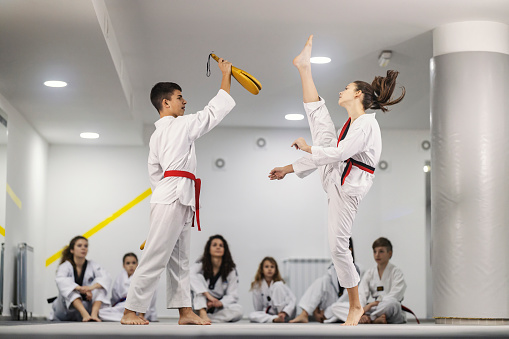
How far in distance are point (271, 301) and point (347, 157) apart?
171 inches

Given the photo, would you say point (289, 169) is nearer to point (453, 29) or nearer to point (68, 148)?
point (453, 29)

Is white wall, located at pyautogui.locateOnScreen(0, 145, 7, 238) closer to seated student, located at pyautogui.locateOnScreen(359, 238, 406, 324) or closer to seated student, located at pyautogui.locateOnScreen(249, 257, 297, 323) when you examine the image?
seated student, located at pyautogui.locateOnScreen(249, 257, 297, 323)

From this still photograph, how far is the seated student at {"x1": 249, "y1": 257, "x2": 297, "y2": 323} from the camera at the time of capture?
787 cm

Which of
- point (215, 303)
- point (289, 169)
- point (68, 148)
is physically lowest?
point (215, 303)

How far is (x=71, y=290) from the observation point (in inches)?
285

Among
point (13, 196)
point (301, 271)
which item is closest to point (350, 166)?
point (13, 196)

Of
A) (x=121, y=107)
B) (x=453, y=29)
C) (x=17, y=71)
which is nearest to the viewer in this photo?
(x=453, y=29)

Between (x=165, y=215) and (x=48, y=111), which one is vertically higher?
(x=48, y=111)

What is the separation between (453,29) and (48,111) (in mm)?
4167

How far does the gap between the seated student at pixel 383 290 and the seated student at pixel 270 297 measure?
0.85 m

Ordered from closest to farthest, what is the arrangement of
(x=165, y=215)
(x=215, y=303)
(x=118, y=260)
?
(x=165, y=215)
(x=215, y=303)
(x=118, y=260)

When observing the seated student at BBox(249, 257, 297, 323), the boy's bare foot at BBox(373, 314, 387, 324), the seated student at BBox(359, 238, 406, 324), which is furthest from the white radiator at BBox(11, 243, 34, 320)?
the boy's bare foot at BBox(373, 314, 387, 324)

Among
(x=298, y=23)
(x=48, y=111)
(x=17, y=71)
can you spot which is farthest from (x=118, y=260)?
(x=298, y=23)

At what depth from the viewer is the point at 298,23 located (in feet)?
18.9
